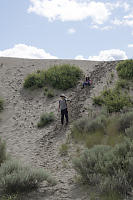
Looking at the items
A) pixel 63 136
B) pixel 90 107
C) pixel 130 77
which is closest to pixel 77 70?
pixel 130 77

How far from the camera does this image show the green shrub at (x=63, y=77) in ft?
56.1

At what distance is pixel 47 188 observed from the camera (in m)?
5.09

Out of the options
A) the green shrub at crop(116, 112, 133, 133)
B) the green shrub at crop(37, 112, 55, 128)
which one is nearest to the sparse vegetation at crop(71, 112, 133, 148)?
the green shrub at crop(116, 112, 133, 133)

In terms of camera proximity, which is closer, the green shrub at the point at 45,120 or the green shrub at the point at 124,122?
the green shrub at the point at 124,122

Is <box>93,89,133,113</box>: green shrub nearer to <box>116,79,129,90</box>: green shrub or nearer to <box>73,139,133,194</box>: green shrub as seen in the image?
<box>116,79,129,90</box>: green shrub

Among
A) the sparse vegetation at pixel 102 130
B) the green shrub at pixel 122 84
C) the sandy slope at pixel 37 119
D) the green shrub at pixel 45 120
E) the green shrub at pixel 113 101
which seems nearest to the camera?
the sandy slope at pixel 37 119

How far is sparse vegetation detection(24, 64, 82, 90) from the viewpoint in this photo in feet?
56.4

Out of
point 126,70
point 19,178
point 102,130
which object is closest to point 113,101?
point 102,130

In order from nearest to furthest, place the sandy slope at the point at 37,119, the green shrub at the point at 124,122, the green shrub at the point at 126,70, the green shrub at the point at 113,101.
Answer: the sandy slope at the point at 37,119 < the green shrub at the point at 124,122 < the green shrub at the point at 113,101 < the green shrub at the point at 126,70

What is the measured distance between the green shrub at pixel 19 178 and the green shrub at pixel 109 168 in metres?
0.90

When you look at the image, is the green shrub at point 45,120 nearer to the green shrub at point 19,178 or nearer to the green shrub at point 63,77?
the green shrub at point 63,77

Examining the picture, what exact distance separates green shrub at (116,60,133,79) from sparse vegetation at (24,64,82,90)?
11.2 ft

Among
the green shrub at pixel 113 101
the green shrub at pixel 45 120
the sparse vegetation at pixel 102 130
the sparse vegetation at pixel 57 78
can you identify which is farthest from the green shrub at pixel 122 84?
the sparse vegetation at pixel 102 130

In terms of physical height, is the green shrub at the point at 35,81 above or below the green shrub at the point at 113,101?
above
